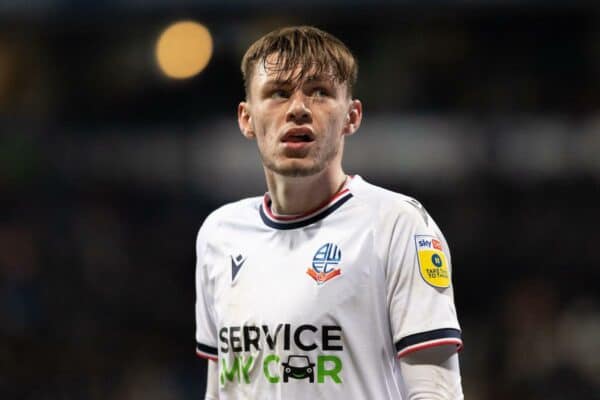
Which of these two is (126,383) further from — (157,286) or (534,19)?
(534,19)

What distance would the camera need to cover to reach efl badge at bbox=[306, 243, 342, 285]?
9.68 feet

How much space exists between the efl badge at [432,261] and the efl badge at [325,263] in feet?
0.80

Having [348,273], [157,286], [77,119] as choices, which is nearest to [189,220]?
[157,286]

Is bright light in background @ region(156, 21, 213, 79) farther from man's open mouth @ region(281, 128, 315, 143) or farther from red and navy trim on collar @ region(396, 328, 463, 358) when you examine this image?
red and navy trim on collar @ region(396, 328, 463, 358)

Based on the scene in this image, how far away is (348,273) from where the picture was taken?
293 centimetres

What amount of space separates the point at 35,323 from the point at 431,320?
615cm

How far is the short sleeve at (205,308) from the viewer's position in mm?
3361

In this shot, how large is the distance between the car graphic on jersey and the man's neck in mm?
493

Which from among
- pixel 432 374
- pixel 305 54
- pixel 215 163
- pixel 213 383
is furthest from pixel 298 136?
pixel 215 163

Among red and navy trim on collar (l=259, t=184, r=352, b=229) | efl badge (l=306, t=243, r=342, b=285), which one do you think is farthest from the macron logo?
efl badge (l=306, t=243, r=342, b=285)

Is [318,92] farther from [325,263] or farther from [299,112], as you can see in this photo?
[325,263]

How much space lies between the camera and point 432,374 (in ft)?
9.11

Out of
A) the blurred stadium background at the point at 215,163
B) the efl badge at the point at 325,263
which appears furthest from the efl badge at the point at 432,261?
the blurred stadium background at the point at 215,163

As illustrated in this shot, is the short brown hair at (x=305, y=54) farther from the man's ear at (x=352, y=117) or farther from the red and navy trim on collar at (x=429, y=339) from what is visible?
the red and navy trim on collar at (x=429, y=339)
